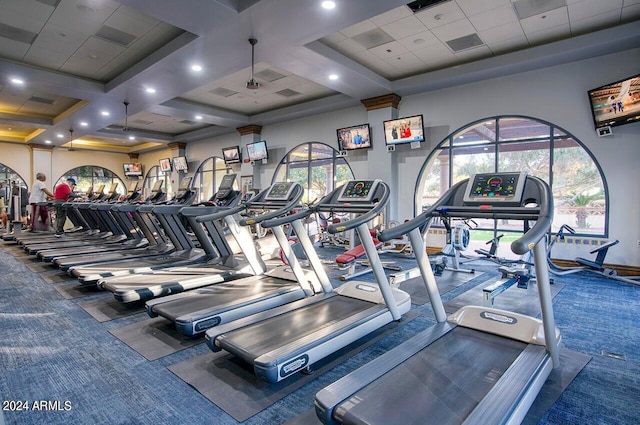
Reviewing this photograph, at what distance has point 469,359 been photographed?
2.17m

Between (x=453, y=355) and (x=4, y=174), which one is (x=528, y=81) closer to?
(x=453, y=355)

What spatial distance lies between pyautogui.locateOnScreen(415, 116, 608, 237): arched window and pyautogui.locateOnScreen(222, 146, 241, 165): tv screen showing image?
6044mm

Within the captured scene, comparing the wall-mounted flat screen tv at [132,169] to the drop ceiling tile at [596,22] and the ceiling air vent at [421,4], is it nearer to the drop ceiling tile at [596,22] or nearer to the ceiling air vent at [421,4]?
the ceiling air vent at [421,4]

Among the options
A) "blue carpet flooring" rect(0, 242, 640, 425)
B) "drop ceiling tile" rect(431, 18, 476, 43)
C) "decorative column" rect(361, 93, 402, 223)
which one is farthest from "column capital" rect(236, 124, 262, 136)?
"blue carpet flooring" rect(0, 242, 640, 425)

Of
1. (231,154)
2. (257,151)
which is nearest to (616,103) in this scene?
(257,151)

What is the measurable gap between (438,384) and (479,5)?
4713 millimetres

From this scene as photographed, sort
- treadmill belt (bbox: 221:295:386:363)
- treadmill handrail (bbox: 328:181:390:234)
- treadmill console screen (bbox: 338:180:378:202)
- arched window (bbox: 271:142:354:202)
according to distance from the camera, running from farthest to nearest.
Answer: arched window (bbox: 271:142:354:202) → treadmill console screen (bbox: 338:180:378:202) → treadmill handrail (bbox: 328:181:390:234) → treadmill belt (bbox: 221:295:386:363)

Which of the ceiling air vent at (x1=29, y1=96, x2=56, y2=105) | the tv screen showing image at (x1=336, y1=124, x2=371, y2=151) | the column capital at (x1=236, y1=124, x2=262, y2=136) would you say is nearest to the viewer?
the tv screen showing image at (x1=336, y1=124, x2=371, y2=151)

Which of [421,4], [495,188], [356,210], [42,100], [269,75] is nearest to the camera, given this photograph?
[495,188]

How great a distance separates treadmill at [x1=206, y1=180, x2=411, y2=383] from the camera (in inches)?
89.0

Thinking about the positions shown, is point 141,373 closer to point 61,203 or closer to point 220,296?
point 220,296

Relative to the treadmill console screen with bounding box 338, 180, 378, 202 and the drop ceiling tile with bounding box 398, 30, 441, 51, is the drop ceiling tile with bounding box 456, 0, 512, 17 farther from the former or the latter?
the treadmill console screen with bounding box 338, 180, 378, 202

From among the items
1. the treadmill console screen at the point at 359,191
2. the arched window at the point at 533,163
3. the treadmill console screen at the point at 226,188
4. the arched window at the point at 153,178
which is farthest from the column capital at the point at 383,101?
the arched window at the point at 153,178

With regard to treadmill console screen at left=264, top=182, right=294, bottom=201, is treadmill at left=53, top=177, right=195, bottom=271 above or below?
below
